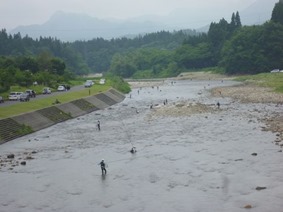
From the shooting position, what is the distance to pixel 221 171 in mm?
30672

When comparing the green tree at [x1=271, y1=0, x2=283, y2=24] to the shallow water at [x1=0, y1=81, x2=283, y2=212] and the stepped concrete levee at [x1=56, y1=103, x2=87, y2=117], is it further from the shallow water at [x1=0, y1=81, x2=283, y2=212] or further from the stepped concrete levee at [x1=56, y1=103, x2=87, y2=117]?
the shallow water at [x1=0, y1=81, x2=283, y2=212]

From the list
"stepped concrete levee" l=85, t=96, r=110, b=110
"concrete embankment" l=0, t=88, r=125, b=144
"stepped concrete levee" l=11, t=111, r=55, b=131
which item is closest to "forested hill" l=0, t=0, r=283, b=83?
"stepped concrete levee" l=85, t=96, r=110, b=110

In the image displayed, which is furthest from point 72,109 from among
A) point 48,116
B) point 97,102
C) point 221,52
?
point 221,52

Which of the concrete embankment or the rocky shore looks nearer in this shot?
the rocky shore

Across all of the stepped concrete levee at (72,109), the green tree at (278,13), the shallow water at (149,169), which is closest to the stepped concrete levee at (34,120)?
the shallow water at (149,169)

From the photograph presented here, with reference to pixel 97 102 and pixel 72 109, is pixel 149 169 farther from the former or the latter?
pixel 97 102

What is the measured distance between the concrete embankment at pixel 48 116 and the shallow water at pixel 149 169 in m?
1.95

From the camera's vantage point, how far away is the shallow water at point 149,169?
25.3 m

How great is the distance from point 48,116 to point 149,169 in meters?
30.5

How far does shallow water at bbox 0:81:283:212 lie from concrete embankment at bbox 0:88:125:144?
1953 mm

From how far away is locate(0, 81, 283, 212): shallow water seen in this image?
82.9 feet

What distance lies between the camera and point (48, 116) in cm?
5912

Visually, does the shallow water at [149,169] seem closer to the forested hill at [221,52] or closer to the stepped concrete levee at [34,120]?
the stepped concrete levee at [34,120]

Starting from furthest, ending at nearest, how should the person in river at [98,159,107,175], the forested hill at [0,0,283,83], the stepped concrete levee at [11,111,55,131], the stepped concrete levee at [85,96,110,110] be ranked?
1. the forested hill at [0,0,283,83]
2. the stepped concrete levee at [85,96,110,110]
3. the stepped concrete levee at [11,111,55,131]
4. the person in river at [98,159,107,175]
